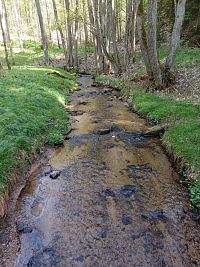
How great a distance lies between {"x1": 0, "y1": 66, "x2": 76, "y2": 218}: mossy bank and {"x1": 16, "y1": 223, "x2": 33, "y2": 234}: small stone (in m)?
0.55

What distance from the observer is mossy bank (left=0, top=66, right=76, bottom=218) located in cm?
744

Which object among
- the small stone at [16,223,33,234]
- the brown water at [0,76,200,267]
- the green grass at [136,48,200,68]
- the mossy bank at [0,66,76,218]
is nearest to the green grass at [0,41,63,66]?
the green grass at [136,48,200,68]

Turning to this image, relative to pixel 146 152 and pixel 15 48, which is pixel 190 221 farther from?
pixel 15 48

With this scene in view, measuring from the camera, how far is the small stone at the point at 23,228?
18.7 ft

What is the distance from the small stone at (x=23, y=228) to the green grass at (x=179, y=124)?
3.53 m

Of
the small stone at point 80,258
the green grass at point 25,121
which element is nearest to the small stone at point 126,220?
the small stone at point 80,258

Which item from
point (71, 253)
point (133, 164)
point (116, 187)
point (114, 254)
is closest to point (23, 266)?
point (71, 253)

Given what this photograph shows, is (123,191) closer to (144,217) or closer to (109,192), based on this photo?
(109,192)

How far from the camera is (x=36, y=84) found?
15.9 metres

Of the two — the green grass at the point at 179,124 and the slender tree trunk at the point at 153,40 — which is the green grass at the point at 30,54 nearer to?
the slender tree trunk at the point at 153,40

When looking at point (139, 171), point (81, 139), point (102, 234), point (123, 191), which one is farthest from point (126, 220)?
point (81, 139)

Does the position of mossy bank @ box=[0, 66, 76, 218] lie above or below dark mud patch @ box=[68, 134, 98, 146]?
above

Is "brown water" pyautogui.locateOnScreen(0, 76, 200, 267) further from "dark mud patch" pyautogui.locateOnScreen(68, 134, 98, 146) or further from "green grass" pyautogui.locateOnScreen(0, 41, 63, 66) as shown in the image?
"green grass" pyautogui.locateOnScreen(0, 41, 63, 66)

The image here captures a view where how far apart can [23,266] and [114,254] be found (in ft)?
5.04
